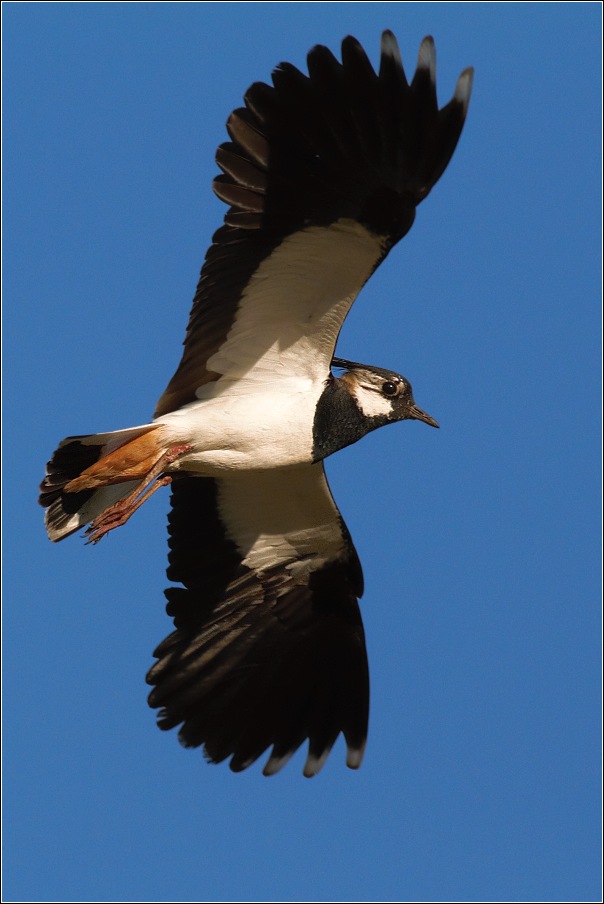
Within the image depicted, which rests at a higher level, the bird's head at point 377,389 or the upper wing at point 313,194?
the upper wing at point 313,194

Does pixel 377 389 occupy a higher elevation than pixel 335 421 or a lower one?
higher

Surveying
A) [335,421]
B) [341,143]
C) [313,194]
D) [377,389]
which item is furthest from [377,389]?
[341,143]

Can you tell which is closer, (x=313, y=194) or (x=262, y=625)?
(x=313, y=194)

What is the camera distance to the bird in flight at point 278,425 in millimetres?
7078

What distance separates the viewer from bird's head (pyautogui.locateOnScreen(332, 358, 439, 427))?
26.6 ft

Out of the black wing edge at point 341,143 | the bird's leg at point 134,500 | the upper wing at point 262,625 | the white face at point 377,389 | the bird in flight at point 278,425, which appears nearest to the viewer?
the black wing edge at point 341,143

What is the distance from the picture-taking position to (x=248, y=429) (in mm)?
7855

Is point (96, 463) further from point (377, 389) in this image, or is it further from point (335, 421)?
point (377, 389)

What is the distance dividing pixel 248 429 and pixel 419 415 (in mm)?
1090

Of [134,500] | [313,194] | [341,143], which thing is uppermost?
[341,143]

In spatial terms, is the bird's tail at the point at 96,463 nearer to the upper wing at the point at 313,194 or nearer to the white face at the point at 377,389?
the upper wing at the point at 313,194

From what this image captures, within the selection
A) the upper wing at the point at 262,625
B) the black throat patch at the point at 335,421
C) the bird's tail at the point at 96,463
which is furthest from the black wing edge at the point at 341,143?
the upper wing at the point at 262,625

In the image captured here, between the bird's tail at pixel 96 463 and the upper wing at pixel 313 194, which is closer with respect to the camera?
the upper wing at pixel 313 194

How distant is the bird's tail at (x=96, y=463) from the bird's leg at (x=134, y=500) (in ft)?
0.13
